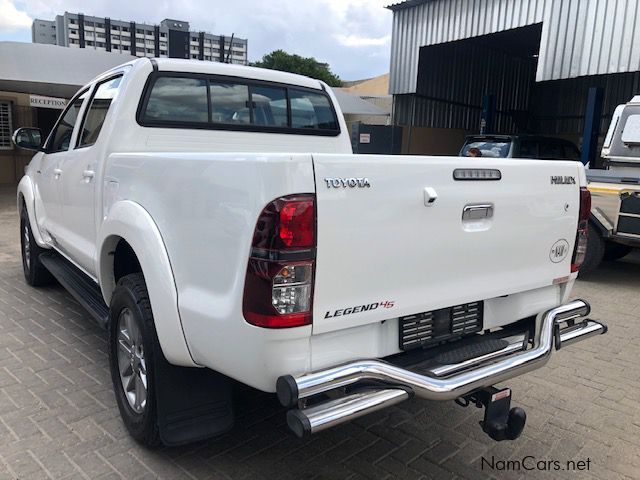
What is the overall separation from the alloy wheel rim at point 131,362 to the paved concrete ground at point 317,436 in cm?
25

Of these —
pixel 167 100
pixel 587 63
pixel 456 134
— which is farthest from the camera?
pixel 456 134

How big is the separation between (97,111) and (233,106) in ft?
3.14

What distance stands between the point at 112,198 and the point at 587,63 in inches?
418

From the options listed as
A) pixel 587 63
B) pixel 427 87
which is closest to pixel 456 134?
pixel 427 87

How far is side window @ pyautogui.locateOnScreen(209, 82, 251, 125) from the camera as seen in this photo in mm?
3797

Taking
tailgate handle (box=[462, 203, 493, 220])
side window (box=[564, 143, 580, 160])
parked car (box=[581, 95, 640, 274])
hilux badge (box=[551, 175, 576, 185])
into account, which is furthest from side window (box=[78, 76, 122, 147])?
side window (box=[564, 143, 580, 160])

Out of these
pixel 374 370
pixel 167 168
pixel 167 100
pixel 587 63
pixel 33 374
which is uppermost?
pixel 587 63

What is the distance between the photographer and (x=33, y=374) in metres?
3.64

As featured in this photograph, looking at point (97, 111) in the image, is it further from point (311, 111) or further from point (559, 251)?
point (559, 251)

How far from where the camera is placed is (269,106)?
161 inches

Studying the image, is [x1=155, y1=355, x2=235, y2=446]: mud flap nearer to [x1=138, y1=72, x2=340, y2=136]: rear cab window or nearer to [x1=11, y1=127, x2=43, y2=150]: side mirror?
[x1=138, y1=72, x2=340, y2=136]: rear cab window

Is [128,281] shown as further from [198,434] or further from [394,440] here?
[394,440]

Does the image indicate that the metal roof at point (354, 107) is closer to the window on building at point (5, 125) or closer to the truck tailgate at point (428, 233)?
the window on building at point (5, 125)

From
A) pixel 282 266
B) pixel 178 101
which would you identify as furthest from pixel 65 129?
pixel 282 266
